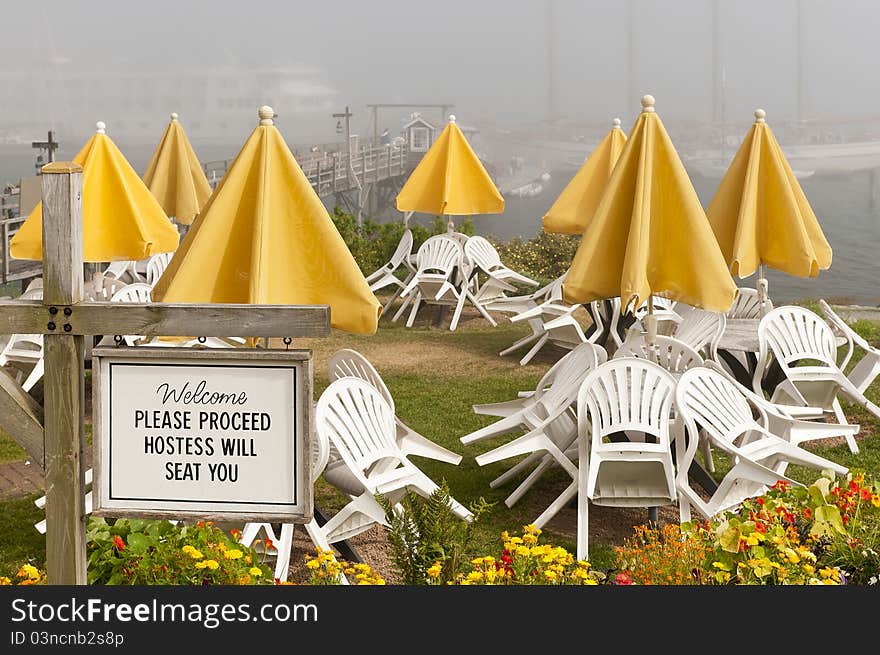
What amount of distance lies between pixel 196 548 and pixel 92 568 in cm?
36

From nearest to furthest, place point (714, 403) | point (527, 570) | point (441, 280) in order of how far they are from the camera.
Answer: point (527, 570), point (714, 403), point (441, 280)

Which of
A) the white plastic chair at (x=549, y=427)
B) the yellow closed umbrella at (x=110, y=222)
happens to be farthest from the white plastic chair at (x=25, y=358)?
the white plastic chair at (x=549, y=427)

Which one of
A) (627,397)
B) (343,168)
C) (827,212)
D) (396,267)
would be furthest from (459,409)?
(827,212)

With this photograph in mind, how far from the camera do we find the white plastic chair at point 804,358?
720 cm

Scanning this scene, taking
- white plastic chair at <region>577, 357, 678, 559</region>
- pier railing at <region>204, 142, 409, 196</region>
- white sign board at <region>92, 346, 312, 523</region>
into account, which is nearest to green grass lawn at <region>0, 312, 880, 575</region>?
white plastic chair at <region>577, 357, 678, 559</region>

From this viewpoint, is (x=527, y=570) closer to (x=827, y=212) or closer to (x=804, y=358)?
(x=804, y=358)

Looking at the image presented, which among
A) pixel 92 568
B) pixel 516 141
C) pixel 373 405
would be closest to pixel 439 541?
pixel 92 568

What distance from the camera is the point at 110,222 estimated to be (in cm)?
746

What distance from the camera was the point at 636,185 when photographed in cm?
595

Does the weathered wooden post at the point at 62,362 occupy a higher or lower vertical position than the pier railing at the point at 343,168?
lower

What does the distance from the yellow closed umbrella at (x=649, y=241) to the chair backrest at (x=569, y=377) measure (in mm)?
301

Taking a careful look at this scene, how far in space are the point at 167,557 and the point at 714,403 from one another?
2807 millimetres

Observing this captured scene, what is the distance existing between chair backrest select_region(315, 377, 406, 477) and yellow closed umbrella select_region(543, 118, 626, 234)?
364 centimetres

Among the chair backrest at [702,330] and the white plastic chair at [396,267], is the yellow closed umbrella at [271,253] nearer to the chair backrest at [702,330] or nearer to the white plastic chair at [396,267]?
the chair backrest at [702,330]
